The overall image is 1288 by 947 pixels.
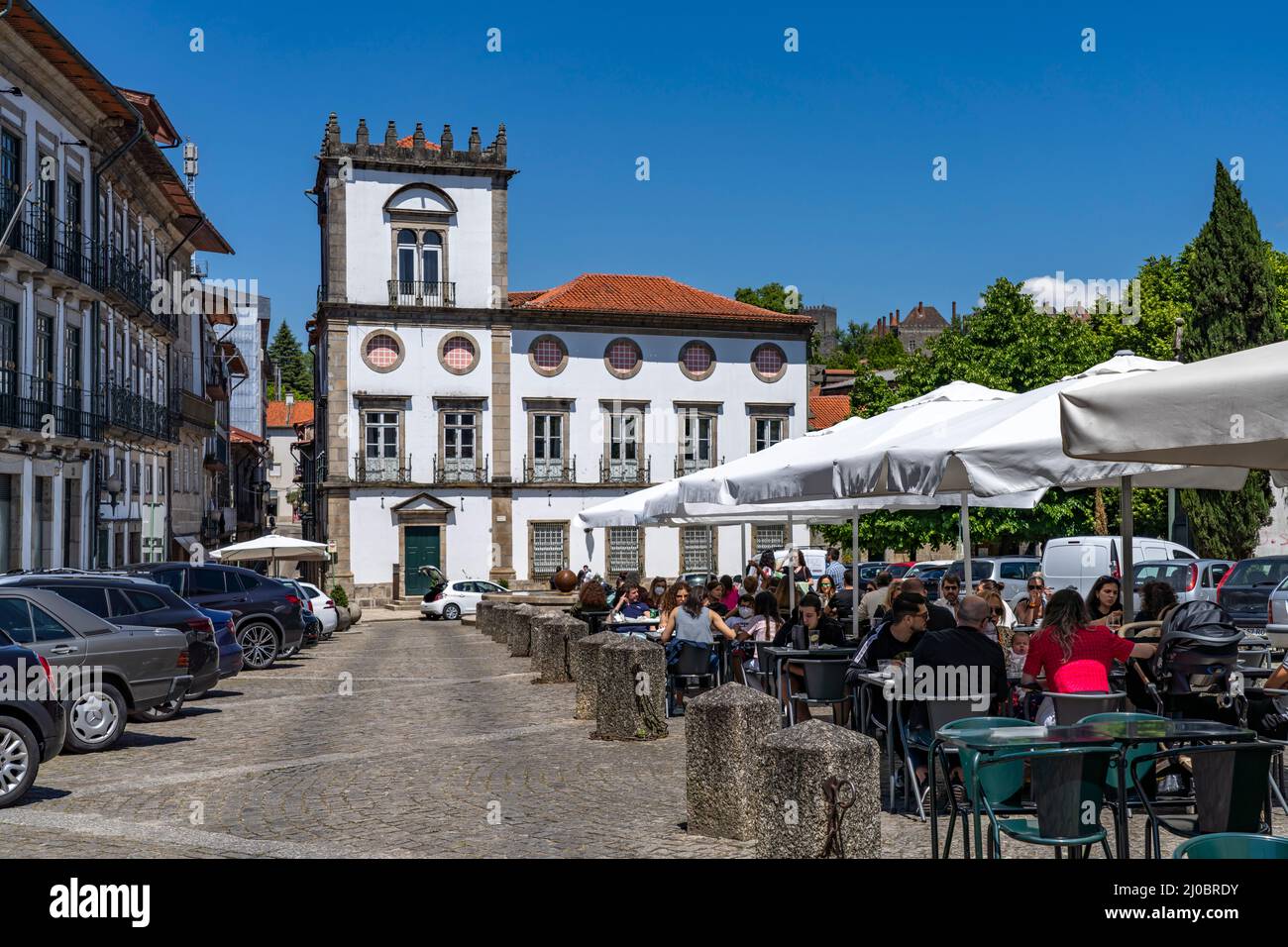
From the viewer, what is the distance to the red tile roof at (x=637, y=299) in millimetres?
56969

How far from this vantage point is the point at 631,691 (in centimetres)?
1327

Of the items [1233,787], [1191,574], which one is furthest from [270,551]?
[1233,787]

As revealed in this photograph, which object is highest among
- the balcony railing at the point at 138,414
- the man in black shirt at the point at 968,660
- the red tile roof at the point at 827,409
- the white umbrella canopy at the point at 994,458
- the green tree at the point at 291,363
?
the green tree at the point at 291,363

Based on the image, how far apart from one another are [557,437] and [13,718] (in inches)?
1811

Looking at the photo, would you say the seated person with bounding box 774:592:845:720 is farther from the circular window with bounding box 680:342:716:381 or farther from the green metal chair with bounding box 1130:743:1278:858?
the circular window with bounding box 680:342:716:381

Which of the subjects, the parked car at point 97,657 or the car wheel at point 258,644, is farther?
the car wheel at point 258,644

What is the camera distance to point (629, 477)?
56.9 metres

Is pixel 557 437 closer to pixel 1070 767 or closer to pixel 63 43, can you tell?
pixel 63 43

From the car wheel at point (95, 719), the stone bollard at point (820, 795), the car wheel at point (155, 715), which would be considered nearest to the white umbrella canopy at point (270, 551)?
the car wheel at point (155, 715)

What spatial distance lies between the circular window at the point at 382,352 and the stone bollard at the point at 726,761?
4614 centimetres

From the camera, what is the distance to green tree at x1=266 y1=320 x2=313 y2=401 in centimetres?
14150

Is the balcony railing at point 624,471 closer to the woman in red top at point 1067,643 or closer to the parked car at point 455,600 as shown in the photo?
the parked car at point 455,600
